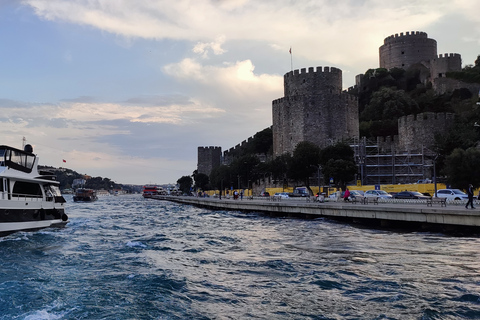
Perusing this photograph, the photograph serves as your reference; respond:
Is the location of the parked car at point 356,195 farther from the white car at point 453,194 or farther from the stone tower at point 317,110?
the stone tower at point 317,110

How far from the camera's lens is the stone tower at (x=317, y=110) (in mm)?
58344

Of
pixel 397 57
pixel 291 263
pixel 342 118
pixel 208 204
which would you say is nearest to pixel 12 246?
pixel 291 263

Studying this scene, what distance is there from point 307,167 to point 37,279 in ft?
137

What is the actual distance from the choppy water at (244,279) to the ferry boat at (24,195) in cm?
153

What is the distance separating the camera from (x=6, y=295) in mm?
9695

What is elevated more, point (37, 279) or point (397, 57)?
point (397, 57)

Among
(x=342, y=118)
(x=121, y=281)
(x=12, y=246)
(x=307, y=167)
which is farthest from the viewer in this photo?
(x=342, y=118)

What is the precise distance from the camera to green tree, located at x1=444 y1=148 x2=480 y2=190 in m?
35.0

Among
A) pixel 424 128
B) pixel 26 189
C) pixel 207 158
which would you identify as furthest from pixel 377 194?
pixel 207 158

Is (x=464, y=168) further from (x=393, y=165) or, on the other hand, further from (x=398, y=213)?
(x=398, y=213)

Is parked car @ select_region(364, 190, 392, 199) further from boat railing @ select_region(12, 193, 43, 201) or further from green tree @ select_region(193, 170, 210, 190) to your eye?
green tree @ select_region(193, 170, 210, 190)

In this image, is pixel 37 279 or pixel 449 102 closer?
pixel 37 279

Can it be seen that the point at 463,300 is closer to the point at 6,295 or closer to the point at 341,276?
the point at 341,276

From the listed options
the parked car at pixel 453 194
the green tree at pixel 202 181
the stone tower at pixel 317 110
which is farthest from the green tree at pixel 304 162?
the green tree at pixel 202 181
